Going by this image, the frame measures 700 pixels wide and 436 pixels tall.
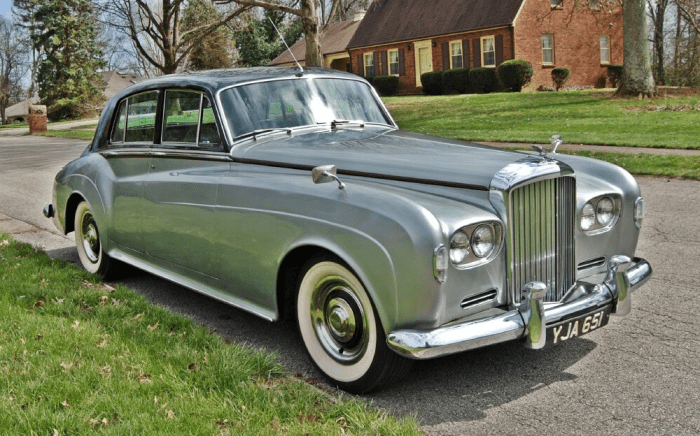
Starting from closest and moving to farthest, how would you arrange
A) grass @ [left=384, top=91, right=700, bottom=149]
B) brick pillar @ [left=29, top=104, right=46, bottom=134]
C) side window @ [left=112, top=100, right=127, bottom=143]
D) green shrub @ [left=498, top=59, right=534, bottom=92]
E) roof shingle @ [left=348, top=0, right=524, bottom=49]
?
side window @ [left=112, top=100, right=127, bottom=143] < grass @ [left=384, top=91, right=700, bottom=149] < green shrub @ [left=498, top=59, right=534, bottom=92] < brick pillar @ [left=29, top=104, right=46, bottom=134] < roof shingle @ [left=348, top=0, right=524, bottom=49]

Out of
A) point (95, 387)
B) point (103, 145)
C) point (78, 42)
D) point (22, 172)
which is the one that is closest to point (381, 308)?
point (95, 387)

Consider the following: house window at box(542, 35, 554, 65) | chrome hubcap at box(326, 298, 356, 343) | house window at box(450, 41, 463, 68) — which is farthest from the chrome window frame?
house window at box(450, 41, 463, 68)

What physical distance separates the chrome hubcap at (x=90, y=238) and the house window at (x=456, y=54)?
31.8 m

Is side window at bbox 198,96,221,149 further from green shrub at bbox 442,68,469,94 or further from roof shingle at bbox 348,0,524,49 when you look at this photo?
roof shingle at bbox 348,0,524,49

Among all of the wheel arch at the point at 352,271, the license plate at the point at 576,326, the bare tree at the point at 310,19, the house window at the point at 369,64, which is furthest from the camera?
the house window at the point at 369,64

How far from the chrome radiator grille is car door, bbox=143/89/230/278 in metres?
1.90

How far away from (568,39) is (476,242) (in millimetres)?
34304

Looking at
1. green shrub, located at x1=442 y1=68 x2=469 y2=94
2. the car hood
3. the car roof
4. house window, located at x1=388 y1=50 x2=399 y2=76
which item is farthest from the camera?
house window, located at x1=388 y1=50 x2=399 y2=76

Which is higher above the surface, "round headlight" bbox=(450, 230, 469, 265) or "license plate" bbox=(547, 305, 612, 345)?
"round headlight" bbox=(450, 230, 469, 265)

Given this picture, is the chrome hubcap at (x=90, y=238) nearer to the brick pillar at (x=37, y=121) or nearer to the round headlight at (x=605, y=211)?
the round headlight at (x=605, y=211)

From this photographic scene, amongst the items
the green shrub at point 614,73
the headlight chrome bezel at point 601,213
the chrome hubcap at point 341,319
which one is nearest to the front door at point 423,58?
the green shrub at point 614,73

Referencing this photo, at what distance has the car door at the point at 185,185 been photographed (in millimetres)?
4793

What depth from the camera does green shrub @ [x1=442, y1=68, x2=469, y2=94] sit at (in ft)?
113

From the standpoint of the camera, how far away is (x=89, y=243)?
21.3 feet
